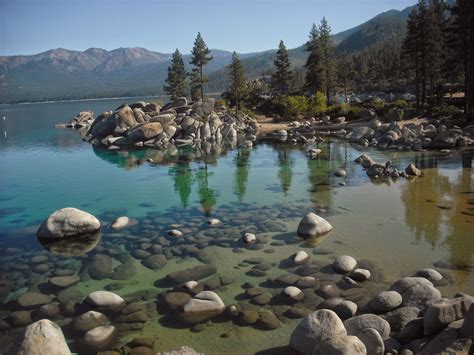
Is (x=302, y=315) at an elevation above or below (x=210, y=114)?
below

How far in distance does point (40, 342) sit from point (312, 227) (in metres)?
11.7

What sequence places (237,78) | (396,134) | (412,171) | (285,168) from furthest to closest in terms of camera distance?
(237,78) < (396,134) < (285,168) < (412,171)

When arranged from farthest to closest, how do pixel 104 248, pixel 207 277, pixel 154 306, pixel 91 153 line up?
pixel 91 153 → pixel 104 248 → pixel 207 277 → pixel 154 306

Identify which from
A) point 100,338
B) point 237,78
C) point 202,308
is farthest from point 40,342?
point 237,78

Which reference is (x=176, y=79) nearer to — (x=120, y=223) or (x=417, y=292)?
(x=120, y=223)

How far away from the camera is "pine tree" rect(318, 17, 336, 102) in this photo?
74.3 metres

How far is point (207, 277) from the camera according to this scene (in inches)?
577

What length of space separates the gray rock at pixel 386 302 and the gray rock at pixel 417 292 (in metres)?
0.20

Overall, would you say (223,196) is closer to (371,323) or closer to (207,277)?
(207,277)

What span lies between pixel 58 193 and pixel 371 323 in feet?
81.2

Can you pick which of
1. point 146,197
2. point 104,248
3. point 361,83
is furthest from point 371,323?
point 361,83

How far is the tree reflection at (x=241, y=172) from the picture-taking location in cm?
2752

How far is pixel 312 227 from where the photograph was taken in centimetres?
1817

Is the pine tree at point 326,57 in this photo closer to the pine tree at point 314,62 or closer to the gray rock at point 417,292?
the pine tree at point 314,62
